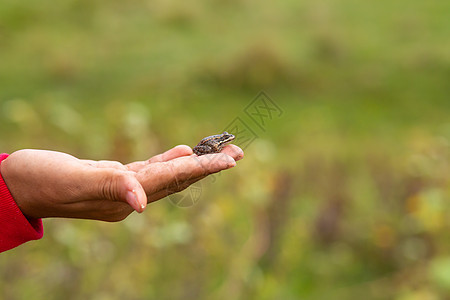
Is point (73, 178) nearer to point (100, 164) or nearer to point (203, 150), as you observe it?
point (100, 164)

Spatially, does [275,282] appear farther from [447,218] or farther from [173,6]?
[173,6]

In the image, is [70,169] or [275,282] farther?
[275,282]

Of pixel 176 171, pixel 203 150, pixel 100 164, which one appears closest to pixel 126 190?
pixel 176 171

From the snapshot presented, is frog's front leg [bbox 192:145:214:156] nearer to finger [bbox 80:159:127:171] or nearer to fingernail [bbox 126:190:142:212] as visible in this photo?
finger [bbox 80:159:127:171]

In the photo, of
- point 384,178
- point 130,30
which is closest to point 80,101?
point 130,30

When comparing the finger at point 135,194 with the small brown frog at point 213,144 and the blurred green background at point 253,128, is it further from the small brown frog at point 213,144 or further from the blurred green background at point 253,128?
the blurred green background at point 253,128

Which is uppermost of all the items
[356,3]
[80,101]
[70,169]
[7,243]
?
[356,3]

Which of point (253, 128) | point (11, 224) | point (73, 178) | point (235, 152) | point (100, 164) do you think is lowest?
point (11, 224)
